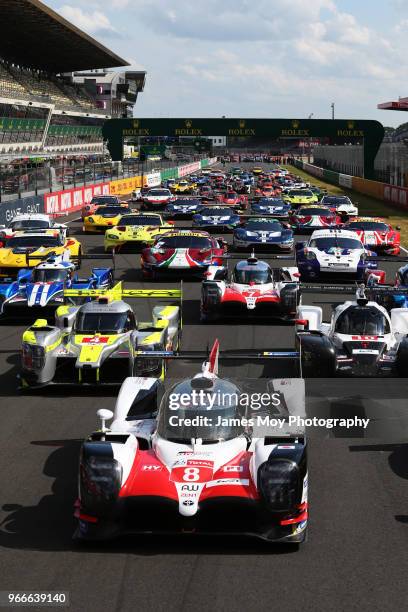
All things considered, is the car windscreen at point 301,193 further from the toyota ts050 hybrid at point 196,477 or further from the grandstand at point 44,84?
the toyota ts050 hybrid at point 196,477

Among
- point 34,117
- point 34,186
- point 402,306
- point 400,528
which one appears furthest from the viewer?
point 34,117

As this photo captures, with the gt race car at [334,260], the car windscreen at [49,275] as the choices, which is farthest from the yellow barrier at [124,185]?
the car windscreen at [49,275]

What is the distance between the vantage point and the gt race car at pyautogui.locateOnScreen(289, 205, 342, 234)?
134 ft

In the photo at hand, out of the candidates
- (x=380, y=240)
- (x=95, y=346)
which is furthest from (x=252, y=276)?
(x=380, y=240)

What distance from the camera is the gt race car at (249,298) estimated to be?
20.0m

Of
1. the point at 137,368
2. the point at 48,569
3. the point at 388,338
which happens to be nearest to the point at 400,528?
the point at 48,569

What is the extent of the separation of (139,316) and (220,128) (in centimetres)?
6742

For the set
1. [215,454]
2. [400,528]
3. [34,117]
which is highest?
[34,117]

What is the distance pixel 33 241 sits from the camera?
2752 centimetres

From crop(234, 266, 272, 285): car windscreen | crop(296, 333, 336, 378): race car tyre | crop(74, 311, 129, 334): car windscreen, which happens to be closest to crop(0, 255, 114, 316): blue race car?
crop(234, 266, 272, 285): car windscreen

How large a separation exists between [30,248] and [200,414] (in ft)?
56.6

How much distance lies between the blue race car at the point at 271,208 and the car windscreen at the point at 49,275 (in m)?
23.7

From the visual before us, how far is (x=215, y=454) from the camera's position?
9.55 metres

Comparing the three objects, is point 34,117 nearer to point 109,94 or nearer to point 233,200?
point 233,200
